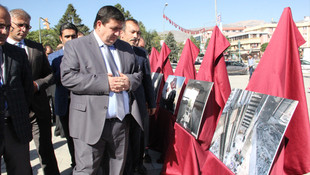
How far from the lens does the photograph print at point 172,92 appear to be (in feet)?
10.2

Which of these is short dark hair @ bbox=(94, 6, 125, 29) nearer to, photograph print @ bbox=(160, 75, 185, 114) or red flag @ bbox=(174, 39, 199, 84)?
photograph print @ bbox=(160, 75, 185, 114)

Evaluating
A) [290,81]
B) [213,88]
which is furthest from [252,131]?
[213,88]

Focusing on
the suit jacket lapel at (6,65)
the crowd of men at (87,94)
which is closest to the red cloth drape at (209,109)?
the crowd of men at (87,94)

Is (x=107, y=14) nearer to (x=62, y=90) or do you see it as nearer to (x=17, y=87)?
(x=17, y=87)

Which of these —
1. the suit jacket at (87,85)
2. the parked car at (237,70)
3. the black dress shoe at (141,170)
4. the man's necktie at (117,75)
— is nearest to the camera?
the suit jacket at (87,85)

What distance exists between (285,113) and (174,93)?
6.04 feet

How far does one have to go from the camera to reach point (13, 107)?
5.97ft

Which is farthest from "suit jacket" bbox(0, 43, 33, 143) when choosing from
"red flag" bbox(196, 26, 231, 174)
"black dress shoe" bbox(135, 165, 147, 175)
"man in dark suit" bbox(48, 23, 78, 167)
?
"red flag" bbox(196, 26, 231, 174)

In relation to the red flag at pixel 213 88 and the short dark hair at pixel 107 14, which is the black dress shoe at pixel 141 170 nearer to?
the red flag at pixel 213 88

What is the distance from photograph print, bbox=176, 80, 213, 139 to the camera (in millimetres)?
2342

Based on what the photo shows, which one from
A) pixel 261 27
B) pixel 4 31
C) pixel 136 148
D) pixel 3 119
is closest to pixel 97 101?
pixel 3 119

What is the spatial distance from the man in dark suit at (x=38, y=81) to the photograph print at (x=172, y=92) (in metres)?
1.53

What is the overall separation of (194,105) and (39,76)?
1.68 m

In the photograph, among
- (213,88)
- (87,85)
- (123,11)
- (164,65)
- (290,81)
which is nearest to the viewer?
(87,85)
